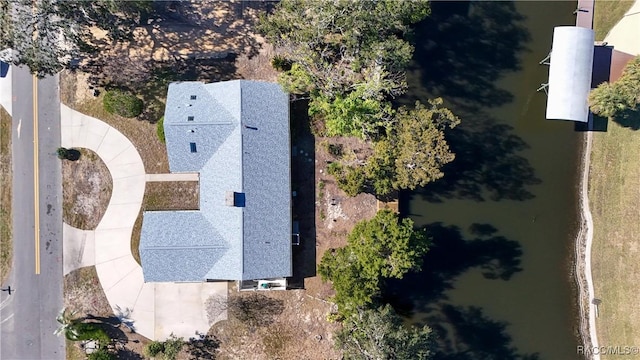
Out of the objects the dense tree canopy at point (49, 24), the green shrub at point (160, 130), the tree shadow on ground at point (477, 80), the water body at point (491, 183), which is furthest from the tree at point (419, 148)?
the dense tree canopy at point (49, 24)

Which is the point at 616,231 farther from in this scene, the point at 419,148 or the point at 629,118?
the point at 419,148

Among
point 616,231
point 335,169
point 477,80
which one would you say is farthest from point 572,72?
point 335,169

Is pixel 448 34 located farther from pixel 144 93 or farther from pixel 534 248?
pixel 144 93

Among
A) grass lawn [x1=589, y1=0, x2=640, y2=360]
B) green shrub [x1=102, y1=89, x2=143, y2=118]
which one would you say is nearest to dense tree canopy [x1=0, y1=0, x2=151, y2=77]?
green shrub [x1=102, y1=89, x2=143, y2=118]

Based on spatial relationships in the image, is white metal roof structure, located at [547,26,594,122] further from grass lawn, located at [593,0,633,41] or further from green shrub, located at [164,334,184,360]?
green shrub, located at [164,334,184,360]

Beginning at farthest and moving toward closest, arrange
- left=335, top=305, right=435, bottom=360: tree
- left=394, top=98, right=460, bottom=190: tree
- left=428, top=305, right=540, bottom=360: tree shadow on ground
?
left=428, top=305, right=540, bottom=360: tree shadow on ground
left=394, top=98, right=460, bottom=190: tree
left=335, top=305, right=435, bottom=360: tree

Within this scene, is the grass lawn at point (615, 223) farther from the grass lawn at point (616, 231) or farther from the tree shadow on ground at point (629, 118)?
the tree shadow on ground at point (629, 118)
